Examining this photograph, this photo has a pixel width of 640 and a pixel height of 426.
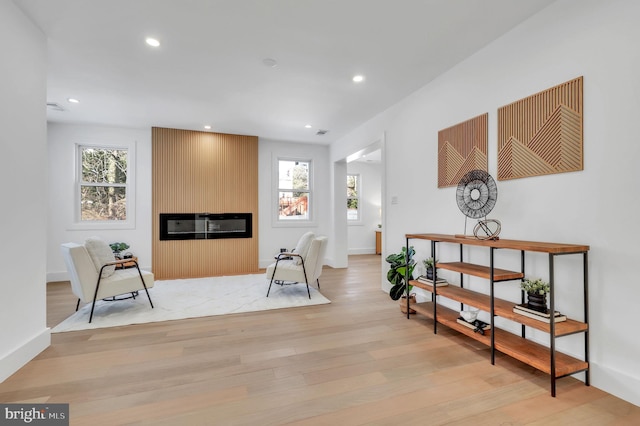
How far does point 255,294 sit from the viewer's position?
415cm

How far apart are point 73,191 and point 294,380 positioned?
18.2 feet

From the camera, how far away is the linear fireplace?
5.43 m

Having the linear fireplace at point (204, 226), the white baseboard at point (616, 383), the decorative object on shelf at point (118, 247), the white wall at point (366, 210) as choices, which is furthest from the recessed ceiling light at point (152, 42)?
the white wall at point (366, 210)

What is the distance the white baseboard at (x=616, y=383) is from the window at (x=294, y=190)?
5.25 m

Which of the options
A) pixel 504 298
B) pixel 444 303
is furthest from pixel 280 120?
pixel 504 298

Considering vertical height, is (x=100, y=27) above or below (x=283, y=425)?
above

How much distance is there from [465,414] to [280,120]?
454cm

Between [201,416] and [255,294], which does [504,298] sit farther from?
[255,294]

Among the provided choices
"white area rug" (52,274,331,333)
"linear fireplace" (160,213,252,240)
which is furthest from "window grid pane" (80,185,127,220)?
"white area rug" (52,274,331,333)

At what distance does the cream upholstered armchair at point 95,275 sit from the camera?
306cm

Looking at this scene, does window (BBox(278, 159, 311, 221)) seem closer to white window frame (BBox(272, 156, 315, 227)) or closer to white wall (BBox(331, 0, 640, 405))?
white window frame (BBox(272, 156, 315, 227))

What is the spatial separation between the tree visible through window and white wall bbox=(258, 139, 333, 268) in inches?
103

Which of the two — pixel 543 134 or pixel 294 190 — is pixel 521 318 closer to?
pixel 543 134

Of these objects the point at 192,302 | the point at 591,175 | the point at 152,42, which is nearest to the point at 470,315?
the point at 591,175
